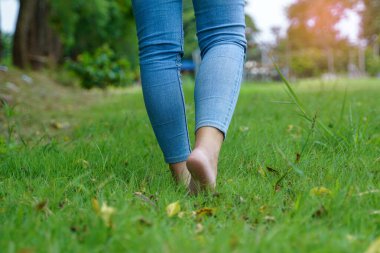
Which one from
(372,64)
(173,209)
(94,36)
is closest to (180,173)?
(173,209)

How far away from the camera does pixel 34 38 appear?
1028 cm

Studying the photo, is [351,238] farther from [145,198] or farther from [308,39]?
[308,39]

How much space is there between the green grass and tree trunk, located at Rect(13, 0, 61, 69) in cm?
729

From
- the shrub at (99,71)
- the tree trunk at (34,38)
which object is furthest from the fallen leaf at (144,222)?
the tree trunk at (34,38)

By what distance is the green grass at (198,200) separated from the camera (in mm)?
922

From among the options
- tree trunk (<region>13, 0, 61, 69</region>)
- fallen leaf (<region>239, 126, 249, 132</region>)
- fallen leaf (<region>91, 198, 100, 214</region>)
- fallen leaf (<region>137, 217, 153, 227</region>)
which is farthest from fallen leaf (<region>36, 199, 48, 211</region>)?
tree trunk (<region>13, 0, 61, 69</region>)

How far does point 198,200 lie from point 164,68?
0.40 m

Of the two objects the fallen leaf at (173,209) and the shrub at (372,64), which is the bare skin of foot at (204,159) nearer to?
the fallen leaf at (173,209)

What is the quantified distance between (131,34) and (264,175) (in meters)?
13.7

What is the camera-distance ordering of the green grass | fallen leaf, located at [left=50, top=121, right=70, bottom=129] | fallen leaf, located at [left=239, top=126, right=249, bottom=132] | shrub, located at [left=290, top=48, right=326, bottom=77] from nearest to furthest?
the green grass, fallen leaf, located at [left=239, top=126, right=249, bottom=132], fallen leaf, located at [left=50, top=121, right=70, bottom=129], shrub, located at [left=290, top=48, right=326, bottom=77]

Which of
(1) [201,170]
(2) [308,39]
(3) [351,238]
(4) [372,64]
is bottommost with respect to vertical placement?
(3) [351,238]

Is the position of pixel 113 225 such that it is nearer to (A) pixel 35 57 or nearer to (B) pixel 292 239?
(B) pixel 292 239

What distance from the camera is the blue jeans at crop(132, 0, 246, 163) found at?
1382 millimetres

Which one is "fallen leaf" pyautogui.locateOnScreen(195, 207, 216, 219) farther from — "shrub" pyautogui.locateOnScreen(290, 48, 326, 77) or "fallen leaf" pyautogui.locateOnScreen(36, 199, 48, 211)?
"shrub" pyautogui.locateOnScreen(290, 48, 326, 77)
